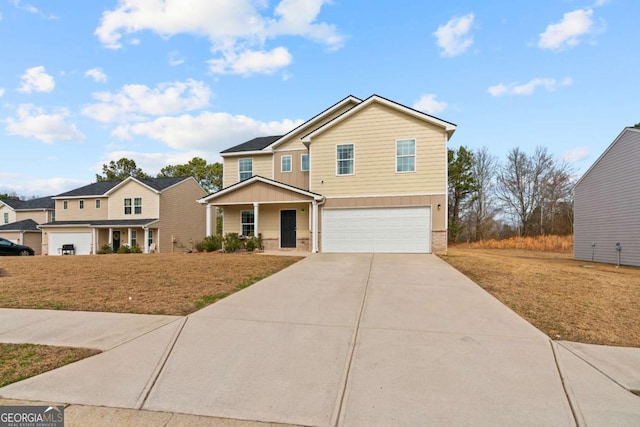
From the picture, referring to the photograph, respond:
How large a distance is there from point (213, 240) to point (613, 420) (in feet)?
51.4

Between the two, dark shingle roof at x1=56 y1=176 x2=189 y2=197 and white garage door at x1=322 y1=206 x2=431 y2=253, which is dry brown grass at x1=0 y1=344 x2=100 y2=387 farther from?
dark shingle roof at x1=56 y1=176 x2=189 y2=197

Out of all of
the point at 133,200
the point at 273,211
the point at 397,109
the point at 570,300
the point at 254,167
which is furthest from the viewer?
the point at 133,200

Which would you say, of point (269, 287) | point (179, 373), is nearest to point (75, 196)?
point (269, 287)

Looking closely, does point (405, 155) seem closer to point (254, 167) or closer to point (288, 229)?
point (288, 229)

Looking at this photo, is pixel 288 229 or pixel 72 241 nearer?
pixel 288 229

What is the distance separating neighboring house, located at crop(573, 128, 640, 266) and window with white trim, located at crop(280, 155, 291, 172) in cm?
1604

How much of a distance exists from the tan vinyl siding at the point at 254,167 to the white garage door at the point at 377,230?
510cm

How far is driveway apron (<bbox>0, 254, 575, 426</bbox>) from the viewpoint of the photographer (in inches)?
127

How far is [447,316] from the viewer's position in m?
5.73

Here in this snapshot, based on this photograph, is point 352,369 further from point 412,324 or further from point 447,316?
point 447,316

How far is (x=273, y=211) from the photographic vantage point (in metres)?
17.3

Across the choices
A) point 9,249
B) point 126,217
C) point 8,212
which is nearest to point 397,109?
point 126,217

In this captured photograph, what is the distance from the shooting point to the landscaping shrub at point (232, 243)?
1589 centimetres

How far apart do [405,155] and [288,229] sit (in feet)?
22.7
